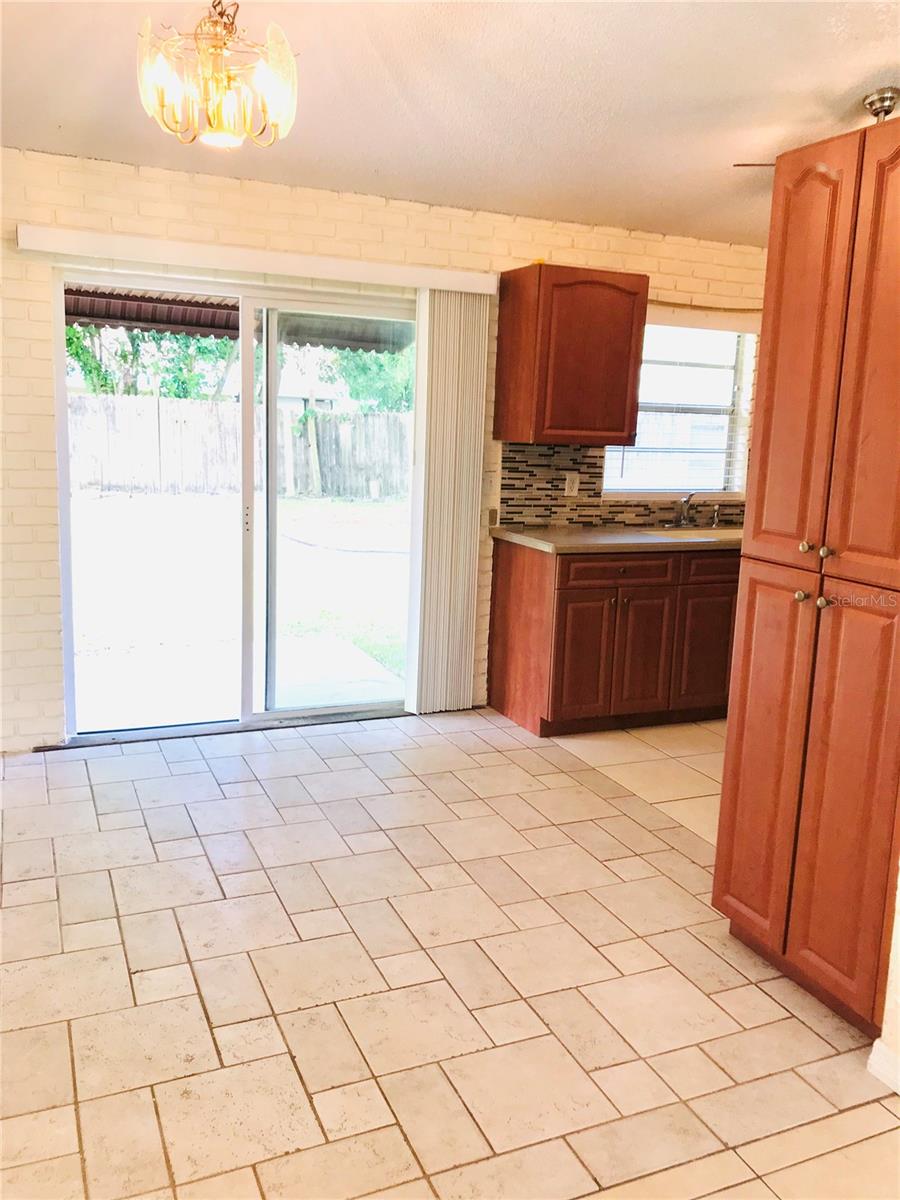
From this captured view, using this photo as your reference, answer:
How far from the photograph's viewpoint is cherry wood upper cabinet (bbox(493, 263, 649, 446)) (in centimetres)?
433

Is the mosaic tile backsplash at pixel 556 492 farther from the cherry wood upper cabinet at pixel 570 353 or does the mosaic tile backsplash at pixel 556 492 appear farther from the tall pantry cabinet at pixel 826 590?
the tall pantry cabinet at pixel 826 590

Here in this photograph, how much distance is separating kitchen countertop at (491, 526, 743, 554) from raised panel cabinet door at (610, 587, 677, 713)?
22 centimetres

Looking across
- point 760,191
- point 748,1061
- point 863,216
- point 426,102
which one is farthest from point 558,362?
point 748,1061

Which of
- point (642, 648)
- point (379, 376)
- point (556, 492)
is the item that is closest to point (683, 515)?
point (556, 492)

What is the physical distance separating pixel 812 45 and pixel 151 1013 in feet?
10.1

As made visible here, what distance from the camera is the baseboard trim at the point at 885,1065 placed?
2.11 m

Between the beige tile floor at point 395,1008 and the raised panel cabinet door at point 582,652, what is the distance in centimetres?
69

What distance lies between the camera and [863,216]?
2217 mm

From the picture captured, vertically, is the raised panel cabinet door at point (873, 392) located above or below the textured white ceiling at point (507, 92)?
below

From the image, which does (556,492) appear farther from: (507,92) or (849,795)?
(849,795)

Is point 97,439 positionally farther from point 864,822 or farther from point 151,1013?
point 864,822

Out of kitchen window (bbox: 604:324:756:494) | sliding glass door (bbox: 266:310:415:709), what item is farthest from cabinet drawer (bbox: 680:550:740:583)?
sliding glass door (bbox: 266:310:415:709)

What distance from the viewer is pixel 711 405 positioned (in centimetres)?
532

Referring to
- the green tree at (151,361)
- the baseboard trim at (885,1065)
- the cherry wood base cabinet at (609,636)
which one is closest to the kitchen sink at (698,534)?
the cherry wood base cabinet at (609,636)
